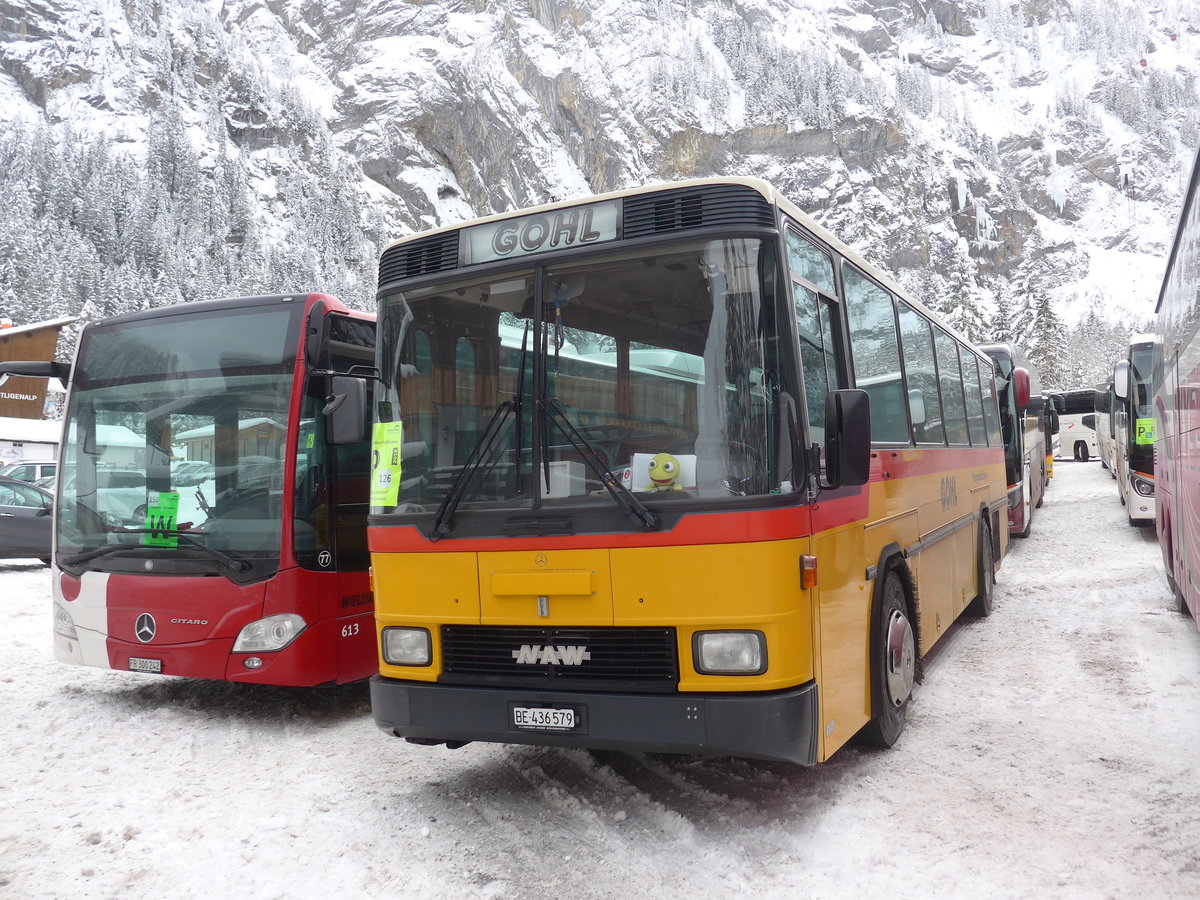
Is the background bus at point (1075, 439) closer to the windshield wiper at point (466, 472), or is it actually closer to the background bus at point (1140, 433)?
the background bus at point (1140, 433)

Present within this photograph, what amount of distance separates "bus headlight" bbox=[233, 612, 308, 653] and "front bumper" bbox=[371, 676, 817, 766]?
2103 mm

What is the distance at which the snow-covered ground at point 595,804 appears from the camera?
405 centimetres

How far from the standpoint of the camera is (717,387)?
4.22m

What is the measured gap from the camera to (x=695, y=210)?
4.39 metres

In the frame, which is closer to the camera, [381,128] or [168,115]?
[168,115]

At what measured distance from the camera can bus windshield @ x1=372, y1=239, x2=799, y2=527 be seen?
4211 millimetres

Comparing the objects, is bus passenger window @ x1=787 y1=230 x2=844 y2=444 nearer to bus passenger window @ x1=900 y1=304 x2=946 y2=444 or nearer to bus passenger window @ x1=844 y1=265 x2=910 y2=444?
bus passenger window @ x1=844 y1=265 x2=910 y2=444

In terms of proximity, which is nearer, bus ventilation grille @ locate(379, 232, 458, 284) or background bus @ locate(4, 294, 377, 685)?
bus ventilation grille @ locate(379, 232, 458, 284)

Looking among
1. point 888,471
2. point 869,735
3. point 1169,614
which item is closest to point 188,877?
point 869,735

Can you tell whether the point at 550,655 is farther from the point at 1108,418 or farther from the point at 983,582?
the point at 1108,418

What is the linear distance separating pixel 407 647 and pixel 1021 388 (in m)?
14.3

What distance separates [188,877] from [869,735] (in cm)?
349

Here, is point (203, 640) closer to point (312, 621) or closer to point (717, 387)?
point (312, 621)

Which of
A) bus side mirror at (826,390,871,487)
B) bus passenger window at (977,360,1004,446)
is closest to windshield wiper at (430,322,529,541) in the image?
bus side mirror at (826,390,871,487)
